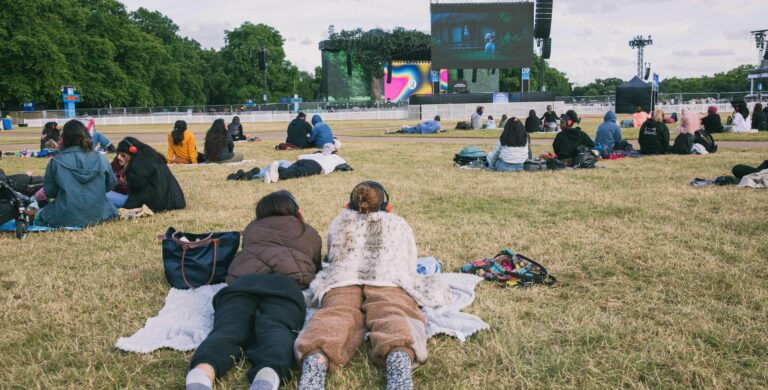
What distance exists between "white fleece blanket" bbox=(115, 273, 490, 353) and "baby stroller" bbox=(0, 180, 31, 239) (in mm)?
3236

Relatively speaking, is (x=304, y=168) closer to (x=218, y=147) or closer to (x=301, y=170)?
(x=301, y=170)

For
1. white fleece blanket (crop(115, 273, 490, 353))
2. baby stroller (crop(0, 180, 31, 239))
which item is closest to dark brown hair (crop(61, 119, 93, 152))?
baby stroller (crop(0, 180, 31, 239))

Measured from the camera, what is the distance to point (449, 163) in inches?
499

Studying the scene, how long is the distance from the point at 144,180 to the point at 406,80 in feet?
202

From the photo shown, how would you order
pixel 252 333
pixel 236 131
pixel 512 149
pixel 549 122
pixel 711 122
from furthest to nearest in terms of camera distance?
1. pixel 549 122
2. pixel 236 131
3. pixel 711 122
4. pixel 512 149
5. pixel 252 333

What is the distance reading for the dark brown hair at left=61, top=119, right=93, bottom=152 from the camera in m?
6.34

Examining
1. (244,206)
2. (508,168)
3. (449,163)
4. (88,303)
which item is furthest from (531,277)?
(449,163)

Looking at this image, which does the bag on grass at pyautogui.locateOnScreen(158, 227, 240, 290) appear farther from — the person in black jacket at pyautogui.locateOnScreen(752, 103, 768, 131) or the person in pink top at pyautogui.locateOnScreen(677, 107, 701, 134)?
the person in black jacket at pyautogui.locateOnScreen(752, 103, 768, 131)

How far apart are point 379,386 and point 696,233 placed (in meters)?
4.32

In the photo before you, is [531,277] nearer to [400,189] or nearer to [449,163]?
[400,189]

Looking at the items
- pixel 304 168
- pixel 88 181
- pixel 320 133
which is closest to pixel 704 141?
pixel 304 168

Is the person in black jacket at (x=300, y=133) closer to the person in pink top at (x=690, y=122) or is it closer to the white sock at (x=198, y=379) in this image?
the person in pink top at (x=690, y=122)

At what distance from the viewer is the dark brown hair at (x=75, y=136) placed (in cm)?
634

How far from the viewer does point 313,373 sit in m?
2.70
